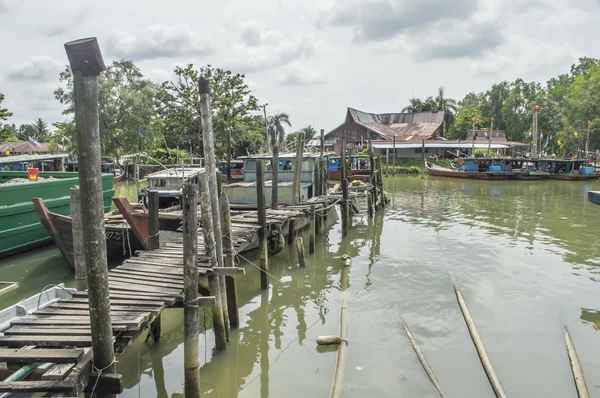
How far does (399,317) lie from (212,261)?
3.85 meters

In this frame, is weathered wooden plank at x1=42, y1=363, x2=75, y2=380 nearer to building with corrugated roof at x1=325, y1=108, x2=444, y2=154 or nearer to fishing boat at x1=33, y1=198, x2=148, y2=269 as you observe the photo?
fishing boat at x1=33, y1=198, x2=148, y2=269

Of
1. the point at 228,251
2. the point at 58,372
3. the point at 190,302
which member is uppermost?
the point at 228,251

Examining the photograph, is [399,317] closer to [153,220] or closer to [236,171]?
[153,220]

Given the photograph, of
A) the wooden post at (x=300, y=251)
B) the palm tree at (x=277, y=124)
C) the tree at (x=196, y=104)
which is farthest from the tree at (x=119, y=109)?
the wooden post at (x=300, y=251)

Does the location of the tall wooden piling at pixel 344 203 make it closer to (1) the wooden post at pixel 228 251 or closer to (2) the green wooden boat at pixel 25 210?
(1) the wooden post at pixel 228 251

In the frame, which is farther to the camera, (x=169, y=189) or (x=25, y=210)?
(x=169, y=189)

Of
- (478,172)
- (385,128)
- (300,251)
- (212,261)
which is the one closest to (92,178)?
(212,261)

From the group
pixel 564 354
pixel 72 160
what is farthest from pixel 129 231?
pixel 72 160

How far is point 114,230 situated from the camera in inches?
414

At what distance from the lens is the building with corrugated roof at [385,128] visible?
165 feet

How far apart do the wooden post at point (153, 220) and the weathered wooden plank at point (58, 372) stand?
13.2ft

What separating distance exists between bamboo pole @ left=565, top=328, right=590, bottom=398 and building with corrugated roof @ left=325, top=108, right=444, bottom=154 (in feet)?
130

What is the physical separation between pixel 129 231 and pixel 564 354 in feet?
29.9

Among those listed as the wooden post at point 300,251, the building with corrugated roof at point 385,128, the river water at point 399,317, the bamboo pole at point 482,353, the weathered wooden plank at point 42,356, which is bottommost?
the river water at point 399,317
